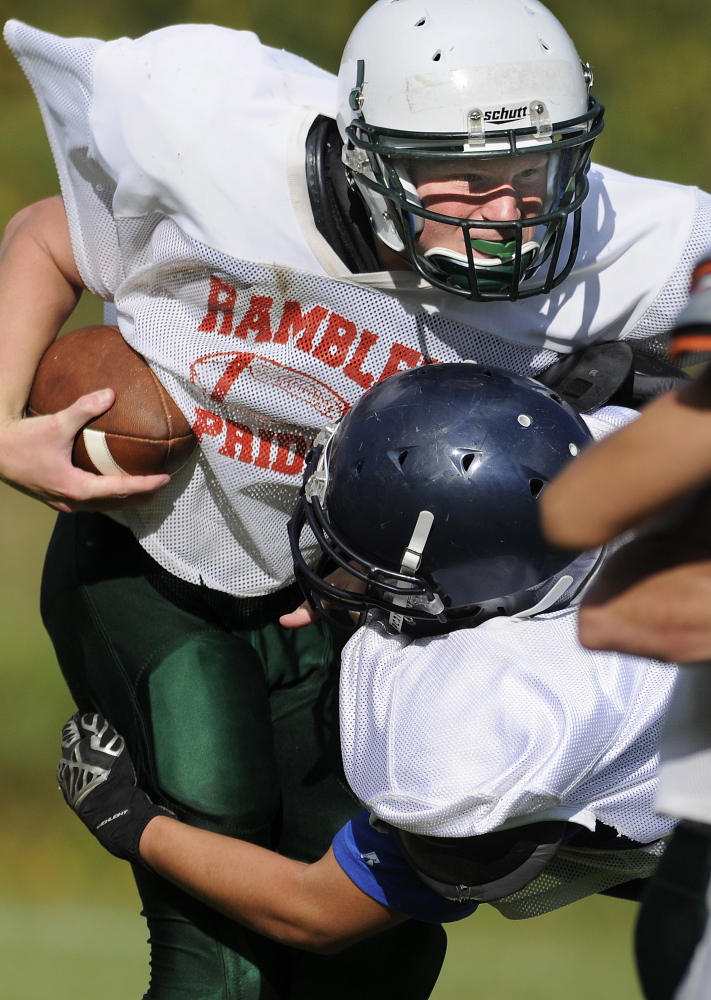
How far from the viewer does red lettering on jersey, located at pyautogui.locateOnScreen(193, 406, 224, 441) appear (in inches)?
48.0

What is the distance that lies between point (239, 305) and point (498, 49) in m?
0.36

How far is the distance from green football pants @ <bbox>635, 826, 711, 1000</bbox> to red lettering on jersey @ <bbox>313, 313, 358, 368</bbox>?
24.4 inches

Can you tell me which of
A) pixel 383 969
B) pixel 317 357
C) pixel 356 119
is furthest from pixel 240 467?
pixel 383 969

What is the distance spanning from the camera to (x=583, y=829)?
100cm

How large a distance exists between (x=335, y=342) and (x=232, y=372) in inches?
4.4

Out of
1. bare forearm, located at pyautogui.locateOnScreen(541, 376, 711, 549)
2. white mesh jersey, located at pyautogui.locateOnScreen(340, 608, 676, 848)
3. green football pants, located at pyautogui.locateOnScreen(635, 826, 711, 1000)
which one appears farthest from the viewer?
white mesh jersey, located at pyautogui.locateOnScreen(340, 608, 676, 848)

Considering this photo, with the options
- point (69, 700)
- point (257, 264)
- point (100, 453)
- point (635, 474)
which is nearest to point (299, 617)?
point (100, 453)

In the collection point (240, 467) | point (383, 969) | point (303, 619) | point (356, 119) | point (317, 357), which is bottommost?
point (383, 969)

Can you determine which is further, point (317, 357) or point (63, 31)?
point (63, 31)

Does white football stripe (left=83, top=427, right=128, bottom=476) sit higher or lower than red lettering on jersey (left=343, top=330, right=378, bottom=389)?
lower

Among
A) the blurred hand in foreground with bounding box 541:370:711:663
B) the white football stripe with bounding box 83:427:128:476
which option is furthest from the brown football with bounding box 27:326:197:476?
the blurred hand in foreground with bounding box 541:370:711:663

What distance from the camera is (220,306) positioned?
1209 millimetres

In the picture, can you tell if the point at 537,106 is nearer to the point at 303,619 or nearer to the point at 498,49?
the point at 498,49

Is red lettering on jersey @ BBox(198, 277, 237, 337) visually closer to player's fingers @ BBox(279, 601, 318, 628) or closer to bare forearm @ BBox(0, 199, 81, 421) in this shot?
bare forearm @ BBox(0, 199, 81, 421)
